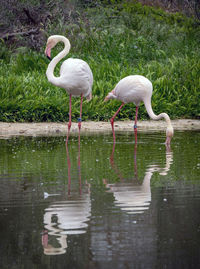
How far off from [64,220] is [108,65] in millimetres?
9929

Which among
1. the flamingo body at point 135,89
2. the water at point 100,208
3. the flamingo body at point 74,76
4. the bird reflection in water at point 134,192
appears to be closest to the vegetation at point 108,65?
the flamingo body at point 74,76

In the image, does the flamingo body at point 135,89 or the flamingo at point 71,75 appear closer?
the flamingo at point 71,75

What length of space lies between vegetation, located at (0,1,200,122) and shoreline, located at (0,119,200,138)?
38 cm

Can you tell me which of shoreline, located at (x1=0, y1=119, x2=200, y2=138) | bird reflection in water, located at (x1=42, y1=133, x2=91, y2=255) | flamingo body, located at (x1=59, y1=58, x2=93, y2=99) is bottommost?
shoreline, located at (x1=0, y1=119, x2=200, y2=138)

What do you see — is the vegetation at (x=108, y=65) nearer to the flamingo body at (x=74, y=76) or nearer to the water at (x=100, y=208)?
the flamingo body at (x=74, y=76)

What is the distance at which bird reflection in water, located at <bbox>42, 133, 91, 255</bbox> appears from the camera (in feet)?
11.9

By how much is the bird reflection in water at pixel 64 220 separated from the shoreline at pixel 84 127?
5.37 m

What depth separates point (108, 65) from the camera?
1383cm

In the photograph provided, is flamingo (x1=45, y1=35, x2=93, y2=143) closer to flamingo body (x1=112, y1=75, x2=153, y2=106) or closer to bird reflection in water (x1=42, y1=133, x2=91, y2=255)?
flamingo body (x1=112, y1=75, x2=153, y2=106)

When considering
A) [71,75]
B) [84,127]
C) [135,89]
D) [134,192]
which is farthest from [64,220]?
[84,127]

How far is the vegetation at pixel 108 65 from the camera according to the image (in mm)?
12055

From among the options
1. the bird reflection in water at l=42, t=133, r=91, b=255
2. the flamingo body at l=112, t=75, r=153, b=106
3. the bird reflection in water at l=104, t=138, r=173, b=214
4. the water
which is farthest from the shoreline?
the bird reflection in water at l=42, t=133, r=91, b=255

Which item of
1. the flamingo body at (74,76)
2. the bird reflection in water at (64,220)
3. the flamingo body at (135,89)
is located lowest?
the bird reflection in water at (64,220)

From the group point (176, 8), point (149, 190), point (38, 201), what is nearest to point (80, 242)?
point (38, 201)
